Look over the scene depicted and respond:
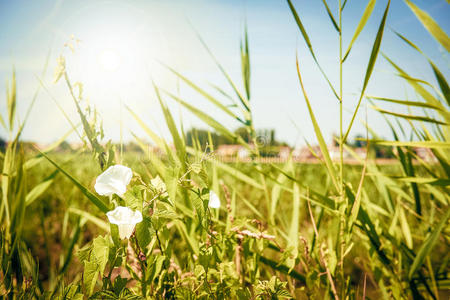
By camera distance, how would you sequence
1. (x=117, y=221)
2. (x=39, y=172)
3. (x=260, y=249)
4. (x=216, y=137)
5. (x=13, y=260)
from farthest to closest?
(x=39, y=172), (x=216, y=137), (x=13, y=260), (x=260, y=249), (x=117, y=221)

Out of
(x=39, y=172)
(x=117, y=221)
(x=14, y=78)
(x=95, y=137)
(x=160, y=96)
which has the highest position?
(x=14, y=78)

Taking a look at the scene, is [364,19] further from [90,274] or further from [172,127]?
[90,274]

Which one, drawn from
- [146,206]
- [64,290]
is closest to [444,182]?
[146,206]

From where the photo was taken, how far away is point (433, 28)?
1.95 feet

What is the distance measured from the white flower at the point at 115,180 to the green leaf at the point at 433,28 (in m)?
0.72

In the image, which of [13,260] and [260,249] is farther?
[13,260]

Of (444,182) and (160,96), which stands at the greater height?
(160,96)

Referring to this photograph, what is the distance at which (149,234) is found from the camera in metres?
0.40

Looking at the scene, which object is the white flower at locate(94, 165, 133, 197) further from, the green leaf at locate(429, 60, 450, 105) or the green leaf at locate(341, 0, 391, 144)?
the green leaf at locate(429, 60, 450, 105)

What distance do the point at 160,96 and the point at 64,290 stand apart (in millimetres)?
516

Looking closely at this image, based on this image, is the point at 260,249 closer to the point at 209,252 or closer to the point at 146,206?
the point at 209,252

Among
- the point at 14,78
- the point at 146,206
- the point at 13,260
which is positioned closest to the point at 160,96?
the point at 146,206

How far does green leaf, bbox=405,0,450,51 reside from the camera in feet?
1.90

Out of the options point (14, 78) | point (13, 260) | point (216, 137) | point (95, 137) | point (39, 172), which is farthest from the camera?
point (39, 172)
